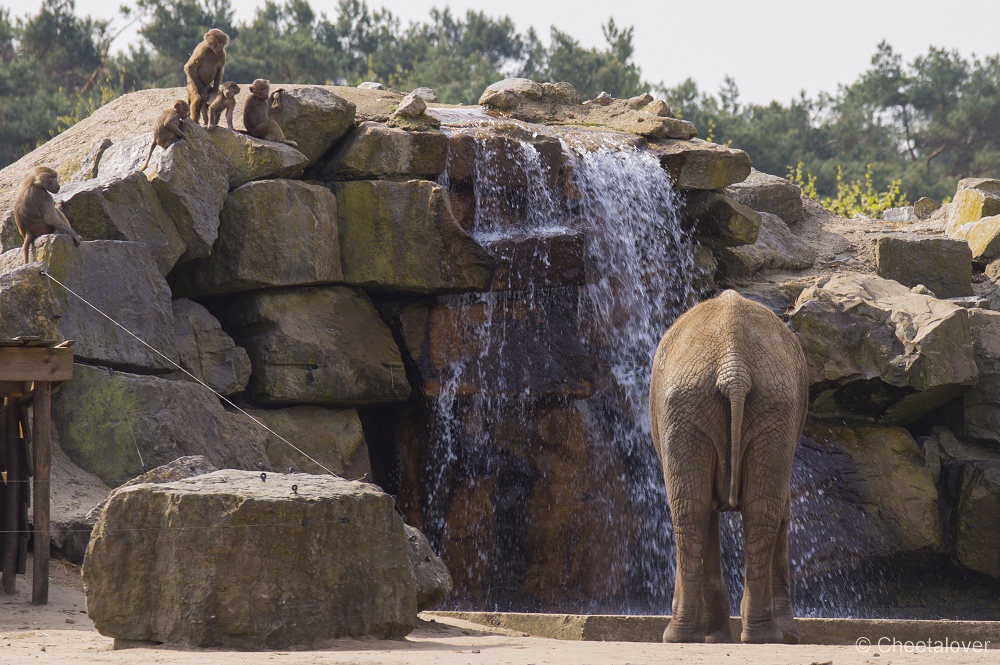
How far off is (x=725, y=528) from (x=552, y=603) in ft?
7.04

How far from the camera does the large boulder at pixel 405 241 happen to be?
13617 millimetres

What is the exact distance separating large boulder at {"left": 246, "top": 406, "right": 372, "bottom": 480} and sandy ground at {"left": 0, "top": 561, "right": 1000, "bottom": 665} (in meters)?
4.27

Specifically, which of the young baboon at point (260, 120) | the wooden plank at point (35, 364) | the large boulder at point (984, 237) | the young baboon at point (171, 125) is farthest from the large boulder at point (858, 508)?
the wooden plank at point (35, 364)

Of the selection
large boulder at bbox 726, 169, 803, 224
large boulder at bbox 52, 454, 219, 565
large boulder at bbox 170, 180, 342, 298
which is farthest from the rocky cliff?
large boulder at bbox 726, 169, 803, 224

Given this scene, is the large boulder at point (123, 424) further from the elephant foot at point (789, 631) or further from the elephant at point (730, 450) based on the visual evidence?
the elephant foot at point (789, 631)

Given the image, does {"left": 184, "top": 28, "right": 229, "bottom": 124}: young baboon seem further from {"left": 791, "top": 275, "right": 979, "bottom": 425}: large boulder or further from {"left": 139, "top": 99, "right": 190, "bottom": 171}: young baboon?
{"left": 791, "top": 275, "right": 979, "bottom": 425}: large boulder

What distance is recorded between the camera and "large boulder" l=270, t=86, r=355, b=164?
13.9 metres

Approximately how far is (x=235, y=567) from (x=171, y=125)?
6.96m

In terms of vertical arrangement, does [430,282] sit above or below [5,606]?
above

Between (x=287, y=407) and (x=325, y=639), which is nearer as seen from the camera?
(x=325, y=639)

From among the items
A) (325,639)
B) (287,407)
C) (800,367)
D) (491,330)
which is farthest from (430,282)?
(325,639)

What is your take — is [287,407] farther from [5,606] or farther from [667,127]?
[667,127]

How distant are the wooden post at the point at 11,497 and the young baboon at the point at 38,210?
212cm

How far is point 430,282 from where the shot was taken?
44.7 feet
